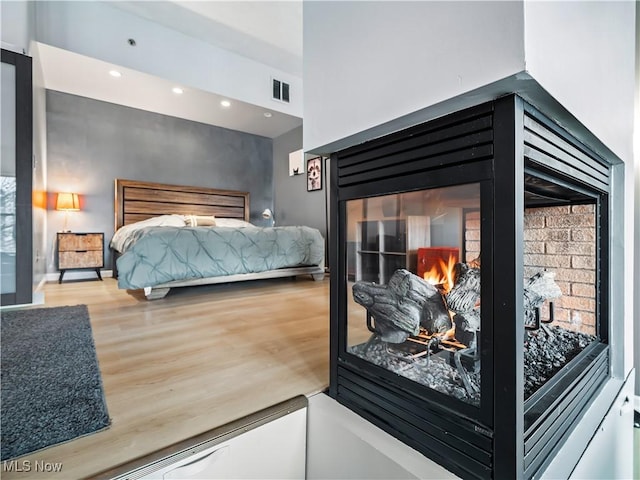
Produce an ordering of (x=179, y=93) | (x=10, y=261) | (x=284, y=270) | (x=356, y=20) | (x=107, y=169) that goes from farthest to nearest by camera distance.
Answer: (x=107, y=169) < (x=179, y=93) < (x=284, y=270) < (x=10, y=261) < (x=356, y=20)

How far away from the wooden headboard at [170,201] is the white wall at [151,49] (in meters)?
1.69

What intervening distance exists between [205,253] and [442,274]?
2504 millimetres

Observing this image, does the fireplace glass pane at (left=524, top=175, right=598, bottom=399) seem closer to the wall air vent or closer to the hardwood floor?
the hardwood floor

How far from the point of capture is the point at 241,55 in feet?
13.2

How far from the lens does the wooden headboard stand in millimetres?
4406

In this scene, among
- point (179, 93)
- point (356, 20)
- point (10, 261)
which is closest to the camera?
point (356, 20)

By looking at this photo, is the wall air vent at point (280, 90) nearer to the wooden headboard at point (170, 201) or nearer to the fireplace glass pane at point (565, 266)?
the wooden headboard at point (170, 201)

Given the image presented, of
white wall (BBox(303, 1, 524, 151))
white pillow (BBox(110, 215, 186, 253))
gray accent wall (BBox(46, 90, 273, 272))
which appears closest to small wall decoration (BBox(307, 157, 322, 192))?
gray accent wall (BBox(46, 90, 273, 272))

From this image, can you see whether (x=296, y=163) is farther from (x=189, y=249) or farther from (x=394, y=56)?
(x=394, y=56)

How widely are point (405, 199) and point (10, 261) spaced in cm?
307

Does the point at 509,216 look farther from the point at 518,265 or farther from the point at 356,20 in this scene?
the point at 356,20

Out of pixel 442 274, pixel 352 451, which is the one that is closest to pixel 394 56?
pixel 442 274

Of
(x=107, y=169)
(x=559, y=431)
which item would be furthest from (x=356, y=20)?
(x=107, y=169)

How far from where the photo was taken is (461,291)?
0.71 m
